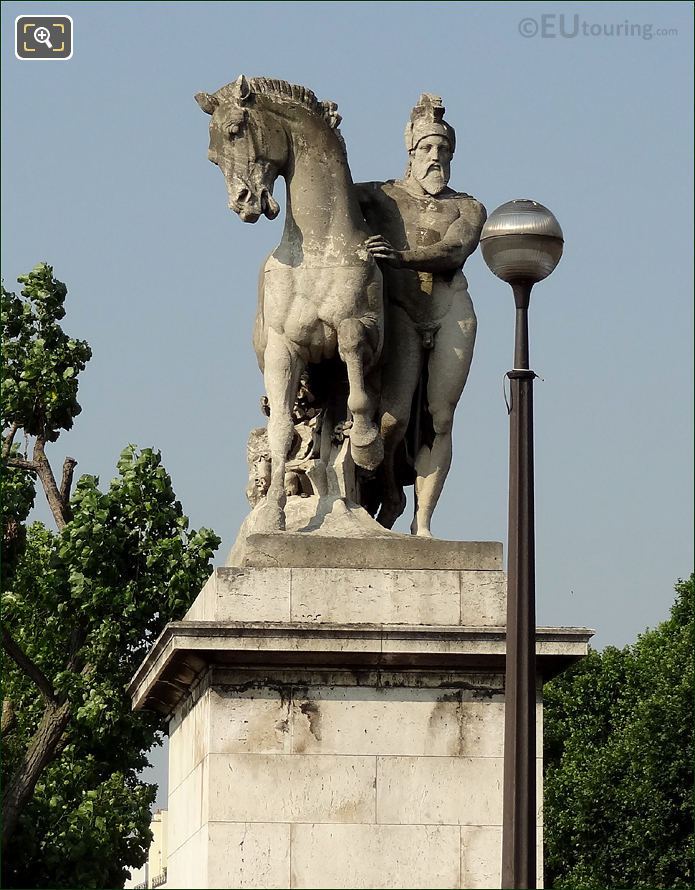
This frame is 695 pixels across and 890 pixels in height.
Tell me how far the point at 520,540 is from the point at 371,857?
2.52m

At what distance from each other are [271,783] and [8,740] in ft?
68.7

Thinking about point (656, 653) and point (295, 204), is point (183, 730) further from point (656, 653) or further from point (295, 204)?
point (656, 653)

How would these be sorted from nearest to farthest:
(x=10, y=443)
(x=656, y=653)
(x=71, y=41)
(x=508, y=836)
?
(x=508, y=836), (x=71, y=41), (x=10, y=443), (x=656, y=653)

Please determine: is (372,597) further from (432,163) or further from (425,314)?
(432,163)

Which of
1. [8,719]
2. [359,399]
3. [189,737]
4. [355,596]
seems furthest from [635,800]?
[355,596]

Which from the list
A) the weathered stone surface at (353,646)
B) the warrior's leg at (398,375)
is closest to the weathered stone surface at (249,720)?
the weathered stone surface at (353,646)

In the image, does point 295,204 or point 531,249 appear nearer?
point 531,249

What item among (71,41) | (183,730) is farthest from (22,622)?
(183,730)

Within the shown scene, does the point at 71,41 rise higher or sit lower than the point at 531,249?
higher

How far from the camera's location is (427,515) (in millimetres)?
14945

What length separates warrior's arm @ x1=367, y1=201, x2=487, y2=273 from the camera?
1488 cm

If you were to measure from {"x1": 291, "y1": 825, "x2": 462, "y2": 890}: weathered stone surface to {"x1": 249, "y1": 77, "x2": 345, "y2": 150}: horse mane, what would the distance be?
15.8 feet

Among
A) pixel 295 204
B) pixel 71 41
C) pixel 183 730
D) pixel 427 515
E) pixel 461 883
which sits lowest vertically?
pixel 461 883

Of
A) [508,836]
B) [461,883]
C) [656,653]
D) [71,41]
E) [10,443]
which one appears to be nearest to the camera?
[508,836]
